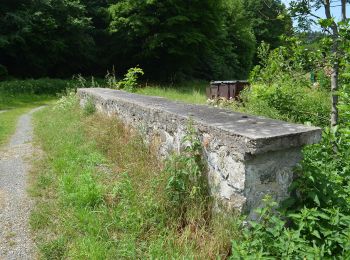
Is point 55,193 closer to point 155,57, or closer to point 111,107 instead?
point 111,107

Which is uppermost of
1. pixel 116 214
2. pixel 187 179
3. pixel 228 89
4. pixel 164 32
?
pixel 164 32

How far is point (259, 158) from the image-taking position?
115 inches

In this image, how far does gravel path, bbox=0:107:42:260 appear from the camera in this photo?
3382 mm

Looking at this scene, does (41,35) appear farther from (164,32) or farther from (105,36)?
(164,32)

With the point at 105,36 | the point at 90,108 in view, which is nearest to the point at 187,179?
the point at 90,108

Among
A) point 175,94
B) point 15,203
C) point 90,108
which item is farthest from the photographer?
point 175,94

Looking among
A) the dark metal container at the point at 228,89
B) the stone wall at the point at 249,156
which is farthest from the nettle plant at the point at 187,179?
the dark metal container at the point at 228,89

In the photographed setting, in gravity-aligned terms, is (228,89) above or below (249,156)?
above

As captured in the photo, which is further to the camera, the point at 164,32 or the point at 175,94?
the point at 164,32

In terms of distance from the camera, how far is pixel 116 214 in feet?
11.7

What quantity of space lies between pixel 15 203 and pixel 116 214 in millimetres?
1602

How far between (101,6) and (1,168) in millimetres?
26988

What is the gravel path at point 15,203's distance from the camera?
133 inches

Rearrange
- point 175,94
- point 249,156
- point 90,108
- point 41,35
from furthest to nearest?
1. point 41,35
2. point 175,94
3. point 90,108
4. point 249,156
